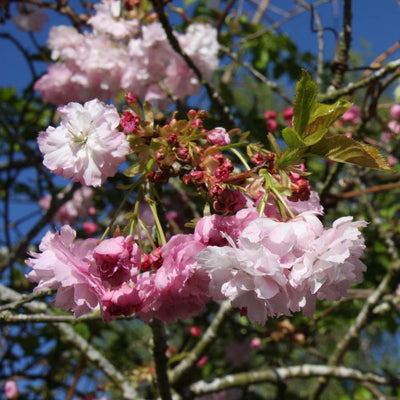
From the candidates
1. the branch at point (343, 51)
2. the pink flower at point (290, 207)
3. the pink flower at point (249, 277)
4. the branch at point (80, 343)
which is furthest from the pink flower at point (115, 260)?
the branch at point (343, 51)

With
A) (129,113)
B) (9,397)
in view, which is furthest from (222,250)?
(9,397)

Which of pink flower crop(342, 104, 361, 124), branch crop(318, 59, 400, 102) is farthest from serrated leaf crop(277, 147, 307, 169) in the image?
pink flower crop(342, 104, 361, 124)

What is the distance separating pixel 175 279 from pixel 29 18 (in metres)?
2.49

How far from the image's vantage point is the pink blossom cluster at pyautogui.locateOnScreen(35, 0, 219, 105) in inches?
80.8

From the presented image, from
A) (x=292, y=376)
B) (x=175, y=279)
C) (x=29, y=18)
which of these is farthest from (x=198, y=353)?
(x=29, y=18)

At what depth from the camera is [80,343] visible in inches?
66.5

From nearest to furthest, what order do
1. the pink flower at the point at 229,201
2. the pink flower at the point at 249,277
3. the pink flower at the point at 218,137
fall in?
the pink flower at the point at 249,277
the pink flower at the point at 229,201
the pink flower at the point at 218,137

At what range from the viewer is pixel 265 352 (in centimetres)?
288

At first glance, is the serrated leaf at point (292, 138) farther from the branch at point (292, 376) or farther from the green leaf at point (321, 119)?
the branch at point (292, 376)

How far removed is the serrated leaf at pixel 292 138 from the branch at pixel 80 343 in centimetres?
111

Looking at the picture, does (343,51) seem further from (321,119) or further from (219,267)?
(219,267)

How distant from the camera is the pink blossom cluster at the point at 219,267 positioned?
0.74 metres

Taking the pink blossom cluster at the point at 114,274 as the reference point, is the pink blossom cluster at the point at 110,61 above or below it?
above

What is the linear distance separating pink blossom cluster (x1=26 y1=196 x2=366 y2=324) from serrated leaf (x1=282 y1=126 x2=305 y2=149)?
0.12 m
